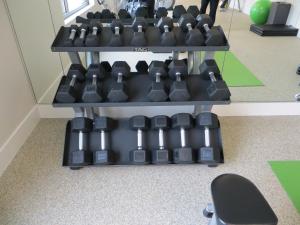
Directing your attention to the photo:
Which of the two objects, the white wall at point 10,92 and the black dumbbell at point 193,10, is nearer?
the white wall at point 10,92

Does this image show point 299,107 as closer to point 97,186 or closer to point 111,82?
point 111,82

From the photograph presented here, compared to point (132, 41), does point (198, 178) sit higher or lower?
lower

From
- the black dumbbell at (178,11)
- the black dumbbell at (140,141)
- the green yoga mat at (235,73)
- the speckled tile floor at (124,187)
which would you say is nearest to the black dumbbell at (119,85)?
the black dumbbell at (140,141)

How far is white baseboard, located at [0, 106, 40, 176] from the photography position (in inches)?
70.4

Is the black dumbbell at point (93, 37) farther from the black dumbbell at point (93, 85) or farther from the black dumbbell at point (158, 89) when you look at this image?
the black dumbbell at point (158, 89)

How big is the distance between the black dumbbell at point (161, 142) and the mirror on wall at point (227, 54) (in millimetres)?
824

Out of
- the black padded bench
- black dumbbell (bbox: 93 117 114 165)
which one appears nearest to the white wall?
black dumbbell (bbox: 93 117 114 165)

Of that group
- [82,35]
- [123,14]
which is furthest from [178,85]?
[123,14]

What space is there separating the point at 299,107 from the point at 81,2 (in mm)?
2378

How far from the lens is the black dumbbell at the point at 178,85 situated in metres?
1.57

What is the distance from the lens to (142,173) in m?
1.78

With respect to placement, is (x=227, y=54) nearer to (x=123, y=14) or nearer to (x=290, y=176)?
(x=123, y=14)

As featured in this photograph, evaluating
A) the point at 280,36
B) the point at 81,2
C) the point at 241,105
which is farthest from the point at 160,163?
the point at 280,36

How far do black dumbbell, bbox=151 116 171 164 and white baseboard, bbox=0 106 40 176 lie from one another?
1123 mm
